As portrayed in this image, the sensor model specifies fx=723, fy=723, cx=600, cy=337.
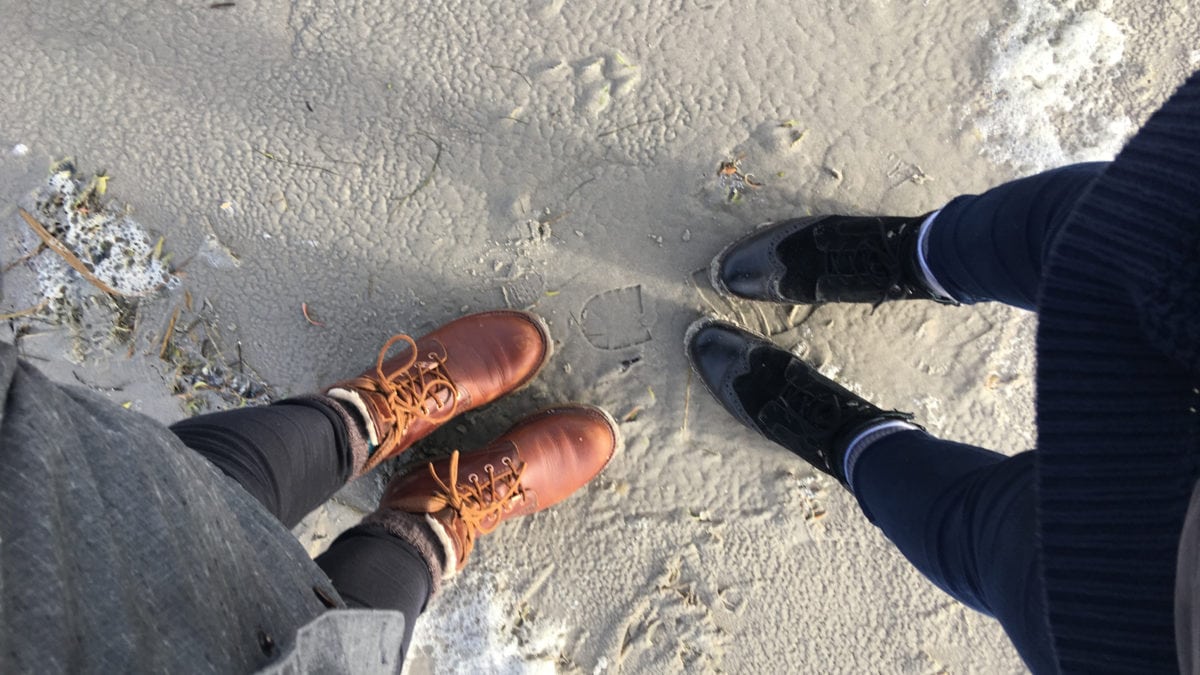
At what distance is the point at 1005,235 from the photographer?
42.9 inches

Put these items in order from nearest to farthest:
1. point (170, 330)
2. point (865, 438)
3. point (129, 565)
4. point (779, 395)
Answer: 1. point (129, 565)
2. point (865, 438)
3. point (779, 395)
4. point (170, 330)

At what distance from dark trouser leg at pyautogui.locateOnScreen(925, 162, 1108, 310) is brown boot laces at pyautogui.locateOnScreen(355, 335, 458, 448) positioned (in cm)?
93

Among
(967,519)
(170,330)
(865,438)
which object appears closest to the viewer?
(967,519)

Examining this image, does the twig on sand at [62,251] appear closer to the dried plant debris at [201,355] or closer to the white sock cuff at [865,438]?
the dried plant debris at [201,355]

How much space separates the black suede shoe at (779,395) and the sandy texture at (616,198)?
75mm

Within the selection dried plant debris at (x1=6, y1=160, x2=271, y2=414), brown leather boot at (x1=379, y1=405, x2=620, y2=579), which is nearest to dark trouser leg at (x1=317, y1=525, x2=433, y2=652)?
brown leather boot at (x1=379, y1=405, x2=620, y2=579)

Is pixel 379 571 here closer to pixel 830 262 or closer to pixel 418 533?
pixel 418 533

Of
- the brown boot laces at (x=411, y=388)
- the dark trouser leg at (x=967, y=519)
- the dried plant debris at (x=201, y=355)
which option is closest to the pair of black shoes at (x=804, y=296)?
the dark trouser leg at (x=967, y=519)

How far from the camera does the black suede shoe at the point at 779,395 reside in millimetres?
1303

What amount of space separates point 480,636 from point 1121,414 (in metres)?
1.22

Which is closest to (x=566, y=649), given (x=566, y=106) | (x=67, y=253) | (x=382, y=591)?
(x=382, y=591)

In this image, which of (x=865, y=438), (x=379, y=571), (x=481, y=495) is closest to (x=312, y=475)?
(x=379, y=571)

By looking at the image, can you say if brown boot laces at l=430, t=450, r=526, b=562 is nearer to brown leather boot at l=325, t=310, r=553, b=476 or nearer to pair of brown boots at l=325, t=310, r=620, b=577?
pair of brown boots at l=325, t=310, r=620, b=577

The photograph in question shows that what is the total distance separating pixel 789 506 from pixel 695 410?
0.89 feet
